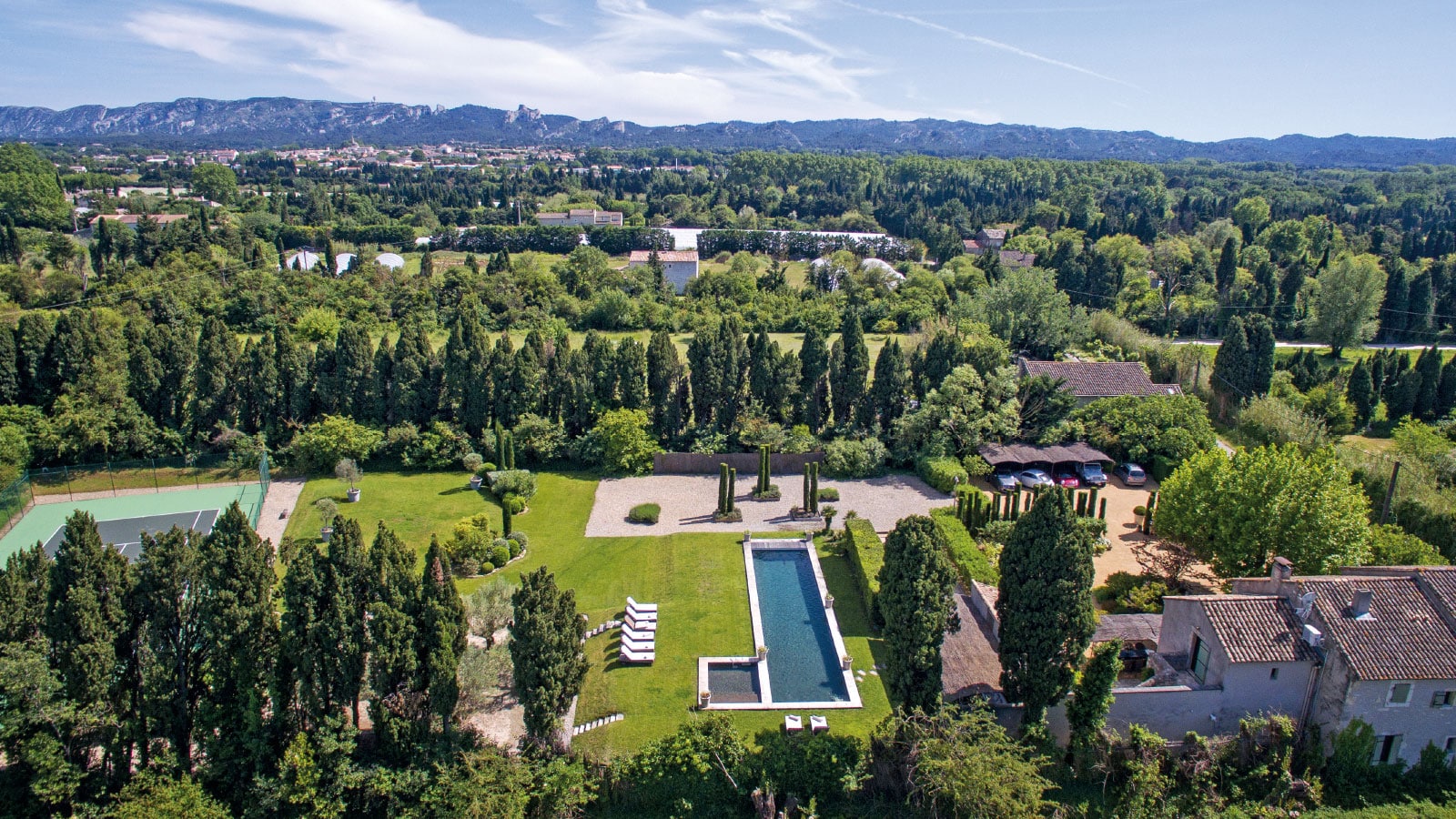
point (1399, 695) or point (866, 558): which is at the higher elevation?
point (1399, 695)

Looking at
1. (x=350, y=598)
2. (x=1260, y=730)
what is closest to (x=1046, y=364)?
(x=1260, y=730)

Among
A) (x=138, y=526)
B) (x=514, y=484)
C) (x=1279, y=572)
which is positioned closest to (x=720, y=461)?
(x=514, y=484)

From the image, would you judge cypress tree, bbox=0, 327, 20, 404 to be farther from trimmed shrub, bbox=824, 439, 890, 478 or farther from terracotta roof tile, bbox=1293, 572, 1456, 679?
terracotta roof tile, bbox=1293, 572, 1456, 679

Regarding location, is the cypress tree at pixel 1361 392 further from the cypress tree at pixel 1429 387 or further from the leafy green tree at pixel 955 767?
the leafy green tree at pixel 955 767

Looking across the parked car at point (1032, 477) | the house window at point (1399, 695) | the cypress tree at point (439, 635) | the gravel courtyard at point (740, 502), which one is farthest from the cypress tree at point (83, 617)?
the parked car at point (1032, 477)

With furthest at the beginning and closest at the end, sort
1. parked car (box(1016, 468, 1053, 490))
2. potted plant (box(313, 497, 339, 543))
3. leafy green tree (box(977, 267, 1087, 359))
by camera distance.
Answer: leafy green tree (box(977, 267, 1087, 359)) → parked car (box(1016, 468, 1053, 490)) → potted plant (box(313, 497, 339, 543))

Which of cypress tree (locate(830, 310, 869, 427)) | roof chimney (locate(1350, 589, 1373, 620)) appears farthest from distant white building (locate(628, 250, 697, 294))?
roof chimney (locate(1350, 589, 1373, 620))

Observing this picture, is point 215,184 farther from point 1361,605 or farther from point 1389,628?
point 1389,628
